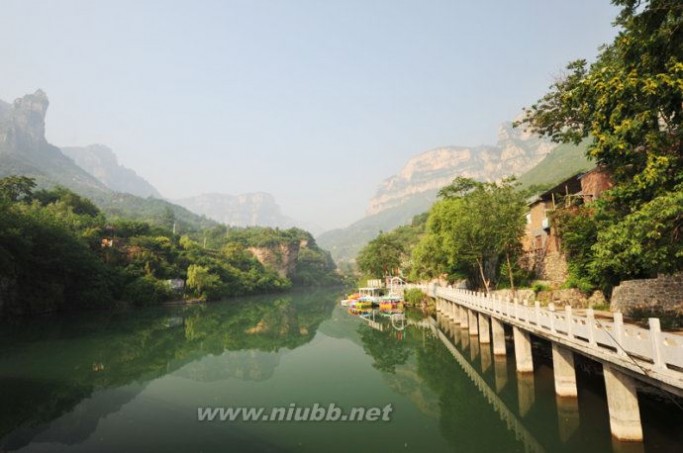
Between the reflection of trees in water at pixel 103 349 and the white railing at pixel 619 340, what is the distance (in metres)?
16.1

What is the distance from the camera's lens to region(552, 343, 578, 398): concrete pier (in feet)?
47.8

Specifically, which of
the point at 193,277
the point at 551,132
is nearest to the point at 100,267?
the point at 193,277

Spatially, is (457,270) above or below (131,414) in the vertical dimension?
above

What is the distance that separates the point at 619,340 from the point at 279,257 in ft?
454

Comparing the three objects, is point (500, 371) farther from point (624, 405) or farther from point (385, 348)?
point (385, 348)

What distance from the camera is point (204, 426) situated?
46.9 ft

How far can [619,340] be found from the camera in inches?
399

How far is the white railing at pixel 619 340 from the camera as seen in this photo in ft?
27.3

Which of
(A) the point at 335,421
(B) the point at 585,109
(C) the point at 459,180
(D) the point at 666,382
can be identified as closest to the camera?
(D) the point at 666,382

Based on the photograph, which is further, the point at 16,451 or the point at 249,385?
the point at 249,385

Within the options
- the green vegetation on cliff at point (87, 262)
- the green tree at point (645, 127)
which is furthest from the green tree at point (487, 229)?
the green vegetation on cliff at point (87, 262)

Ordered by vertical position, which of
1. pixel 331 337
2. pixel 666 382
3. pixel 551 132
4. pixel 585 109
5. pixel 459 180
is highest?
pixel 459 180

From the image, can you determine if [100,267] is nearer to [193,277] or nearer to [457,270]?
[193,277]

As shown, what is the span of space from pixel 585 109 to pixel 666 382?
29.5 ft
